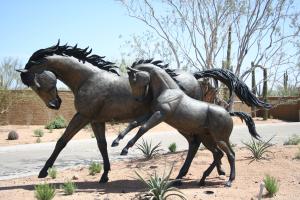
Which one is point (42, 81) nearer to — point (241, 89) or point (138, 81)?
point (138, 81)

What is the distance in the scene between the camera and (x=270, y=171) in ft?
26.0

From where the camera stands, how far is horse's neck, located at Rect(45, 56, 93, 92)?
22.7 feet

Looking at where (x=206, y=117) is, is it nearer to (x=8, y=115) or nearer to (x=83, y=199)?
(x=83, y=199)

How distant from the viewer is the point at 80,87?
6980 millimetres

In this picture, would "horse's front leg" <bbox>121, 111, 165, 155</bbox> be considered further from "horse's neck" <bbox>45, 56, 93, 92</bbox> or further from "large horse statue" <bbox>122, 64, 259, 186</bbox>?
"horse's neck" <bbox>45, 56, 93, 92</bbox>

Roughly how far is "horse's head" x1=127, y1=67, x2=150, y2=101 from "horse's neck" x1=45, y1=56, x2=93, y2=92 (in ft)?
3.51

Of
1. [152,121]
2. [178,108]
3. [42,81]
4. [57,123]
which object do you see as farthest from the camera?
[57,123]

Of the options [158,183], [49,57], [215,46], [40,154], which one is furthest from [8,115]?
[158,183]

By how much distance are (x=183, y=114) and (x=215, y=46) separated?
6038mm

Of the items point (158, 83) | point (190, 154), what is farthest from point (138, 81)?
point (190, 154)

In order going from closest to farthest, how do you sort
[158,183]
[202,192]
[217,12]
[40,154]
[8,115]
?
[158,183] → [202,192] → [217,12] → [40,154] → [8,115]

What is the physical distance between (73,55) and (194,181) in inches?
118

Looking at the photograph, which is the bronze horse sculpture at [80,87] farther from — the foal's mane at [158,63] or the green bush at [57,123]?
the green bush at [57,123]

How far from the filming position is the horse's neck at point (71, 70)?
692 cm
